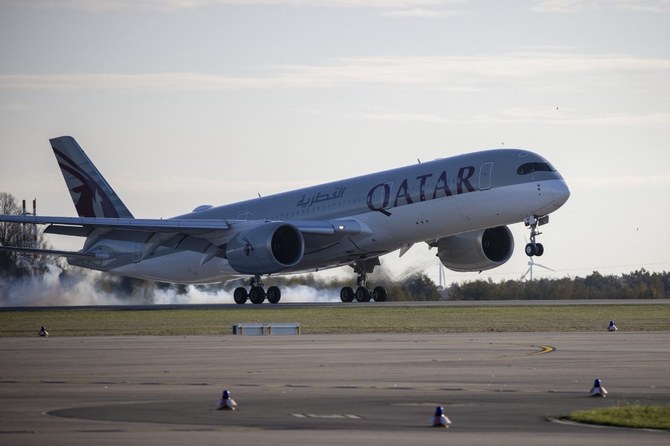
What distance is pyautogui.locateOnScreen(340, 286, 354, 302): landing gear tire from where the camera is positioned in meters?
59.5

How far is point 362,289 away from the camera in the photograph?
59.1 meters

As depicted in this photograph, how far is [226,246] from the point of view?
56.3m

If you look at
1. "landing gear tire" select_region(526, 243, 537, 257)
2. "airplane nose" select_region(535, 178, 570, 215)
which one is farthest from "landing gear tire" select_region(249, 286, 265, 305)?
"airplane nose" select_region(535, 178, 570, 215)

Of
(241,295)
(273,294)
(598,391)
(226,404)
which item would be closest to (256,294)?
(273,294)

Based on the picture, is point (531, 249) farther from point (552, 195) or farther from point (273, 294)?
point (273, 294)

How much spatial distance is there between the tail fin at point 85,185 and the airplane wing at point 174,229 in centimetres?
732

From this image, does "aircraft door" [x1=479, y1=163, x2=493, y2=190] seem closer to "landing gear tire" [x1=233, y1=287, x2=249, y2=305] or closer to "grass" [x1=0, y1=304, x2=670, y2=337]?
"grass" [x1=0, y1=304, x2=670, y2=337]

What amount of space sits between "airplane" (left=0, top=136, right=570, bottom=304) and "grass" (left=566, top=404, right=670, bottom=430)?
34226 millimetres

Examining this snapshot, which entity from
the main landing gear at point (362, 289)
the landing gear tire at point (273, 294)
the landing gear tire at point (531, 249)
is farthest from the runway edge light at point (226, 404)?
the main landing gear at point (362, 289)

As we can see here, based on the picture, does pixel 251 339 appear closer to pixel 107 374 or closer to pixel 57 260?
pixel 107 374

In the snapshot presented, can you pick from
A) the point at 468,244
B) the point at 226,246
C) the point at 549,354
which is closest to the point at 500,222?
the point at 468,244

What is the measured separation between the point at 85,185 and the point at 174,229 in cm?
1156

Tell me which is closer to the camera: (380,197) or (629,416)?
(629,416)

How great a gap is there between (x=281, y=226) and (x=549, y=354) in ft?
96.0
